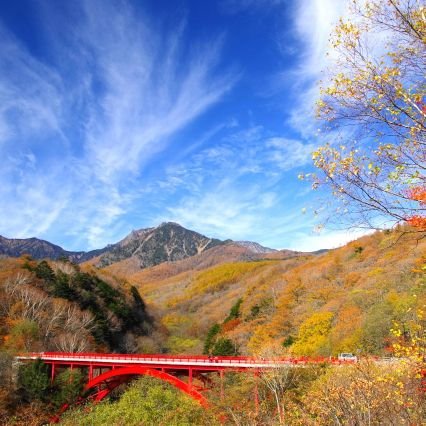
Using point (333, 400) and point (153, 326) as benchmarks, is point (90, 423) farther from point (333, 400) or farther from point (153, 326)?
point (153, 326)

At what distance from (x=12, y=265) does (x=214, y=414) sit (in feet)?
180

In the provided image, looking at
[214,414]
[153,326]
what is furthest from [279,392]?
[153,326]

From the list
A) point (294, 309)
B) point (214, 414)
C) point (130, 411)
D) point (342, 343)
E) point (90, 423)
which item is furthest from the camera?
point (294, 309)

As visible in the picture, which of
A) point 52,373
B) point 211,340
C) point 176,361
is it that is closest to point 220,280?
point 211,340

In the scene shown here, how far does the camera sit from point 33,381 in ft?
120

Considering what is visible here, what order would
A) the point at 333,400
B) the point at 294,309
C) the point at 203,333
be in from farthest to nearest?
the point at 203,333 < the point at 294,309 < the point at 333,400

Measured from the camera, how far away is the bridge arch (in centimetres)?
3426

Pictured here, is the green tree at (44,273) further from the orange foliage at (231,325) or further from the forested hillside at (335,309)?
the orange foliage at (231,325)

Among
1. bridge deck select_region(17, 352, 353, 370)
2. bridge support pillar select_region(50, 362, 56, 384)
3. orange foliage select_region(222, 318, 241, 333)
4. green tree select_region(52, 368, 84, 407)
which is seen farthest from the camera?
orange foliage select_region(222, 318, 241, 333)

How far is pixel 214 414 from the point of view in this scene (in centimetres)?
2672

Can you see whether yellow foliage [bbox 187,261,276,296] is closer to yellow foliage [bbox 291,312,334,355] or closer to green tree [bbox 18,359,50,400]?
yellow foliage [bbox 291,312,334,355]

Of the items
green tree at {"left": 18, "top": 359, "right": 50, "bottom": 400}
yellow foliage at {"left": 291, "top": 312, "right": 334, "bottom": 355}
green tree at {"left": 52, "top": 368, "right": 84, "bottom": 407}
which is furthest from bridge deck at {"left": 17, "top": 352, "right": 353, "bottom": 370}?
yellow foliage at {"left": 291, "top": 312, "right": 334, "bottom": 355}

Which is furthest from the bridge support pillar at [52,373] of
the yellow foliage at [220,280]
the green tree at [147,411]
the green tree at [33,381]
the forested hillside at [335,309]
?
the yellow foliage at [220,280]

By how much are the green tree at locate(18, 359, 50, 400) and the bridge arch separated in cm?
424
